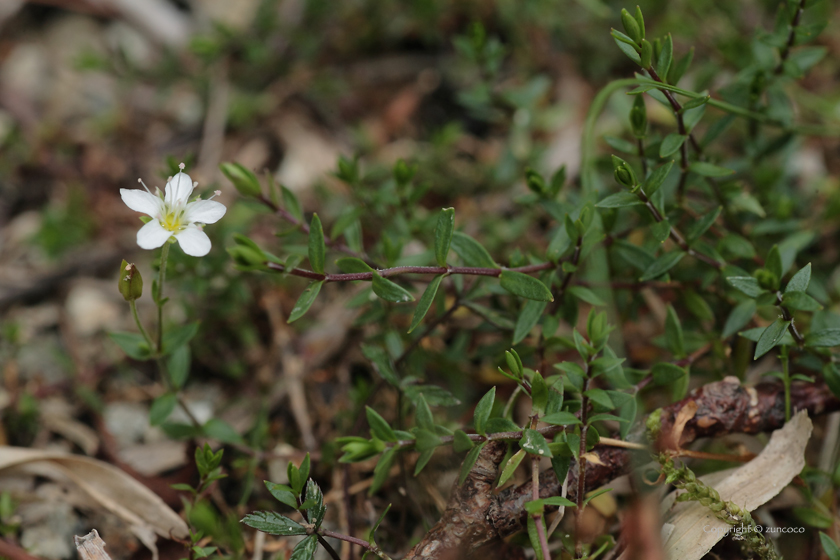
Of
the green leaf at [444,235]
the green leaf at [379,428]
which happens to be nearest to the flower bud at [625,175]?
the green leaf at [444,235]


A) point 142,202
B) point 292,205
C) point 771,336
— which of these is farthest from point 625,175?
point 142,202

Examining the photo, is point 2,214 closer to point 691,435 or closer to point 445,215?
point 445,215

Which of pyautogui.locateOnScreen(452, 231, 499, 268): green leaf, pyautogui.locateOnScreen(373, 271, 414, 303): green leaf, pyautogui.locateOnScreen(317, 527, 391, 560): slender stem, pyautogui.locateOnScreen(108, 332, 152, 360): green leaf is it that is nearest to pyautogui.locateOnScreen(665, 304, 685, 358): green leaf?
pyautogui.locateOnScreen(452, 231, 499, 268): green leaf

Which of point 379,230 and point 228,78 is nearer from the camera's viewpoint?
point 379,230

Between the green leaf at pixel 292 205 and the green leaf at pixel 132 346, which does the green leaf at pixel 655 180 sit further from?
the green leaf at pixel 132 346

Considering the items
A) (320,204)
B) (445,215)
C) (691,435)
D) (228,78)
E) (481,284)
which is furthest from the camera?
(228,78)

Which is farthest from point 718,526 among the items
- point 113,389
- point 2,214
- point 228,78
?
point 2,214
